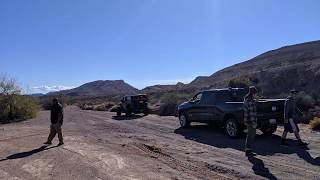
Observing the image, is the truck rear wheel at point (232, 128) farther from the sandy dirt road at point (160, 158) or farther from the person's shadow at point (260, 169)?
the person's shadow at point (260, 169)

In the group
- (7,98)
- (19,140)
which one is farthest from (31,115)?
(19,140)

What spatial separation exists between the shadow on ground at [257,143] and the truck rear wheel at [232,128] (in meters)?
0.21

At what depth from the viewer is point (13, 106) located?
1582 inches

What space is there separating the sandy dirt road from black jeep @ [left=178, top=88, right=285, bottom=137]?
1.70 feet

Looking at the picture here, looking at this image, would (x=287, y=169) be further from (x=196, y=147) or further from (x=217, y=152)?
(x=196, y=147)

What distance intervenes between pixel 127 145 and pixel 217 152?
11.9 ft

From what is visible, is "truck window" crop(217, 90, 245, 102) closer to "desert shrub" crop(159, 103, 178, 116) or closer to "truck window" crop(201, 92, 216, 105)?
"truck window" crop(201, 92, 216, 105)

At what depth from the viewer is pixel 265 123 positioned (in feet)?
56.9

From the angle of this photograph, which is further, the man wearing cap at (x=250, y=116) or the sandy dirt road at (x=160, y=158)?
the man wearing cap at (x=250, y=116)

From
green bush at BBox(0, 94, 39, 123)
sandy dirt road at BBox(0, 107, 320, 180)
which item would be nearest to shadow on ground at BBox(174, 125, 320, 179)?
sandy dirt road at BBox(0, 107, 320, 180)

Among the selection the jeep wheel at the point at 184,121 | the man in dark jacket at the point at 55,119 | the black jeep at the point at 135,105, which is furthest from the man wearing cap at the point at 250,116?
the black jeep at the point at 135,105

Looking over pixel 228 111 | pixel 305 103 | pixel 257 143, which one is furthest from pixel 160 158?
pixel 305 103

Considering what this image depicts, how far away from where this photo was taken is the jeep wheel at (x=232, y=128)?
58.6 ft

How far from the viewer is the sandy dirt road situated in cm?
1122
